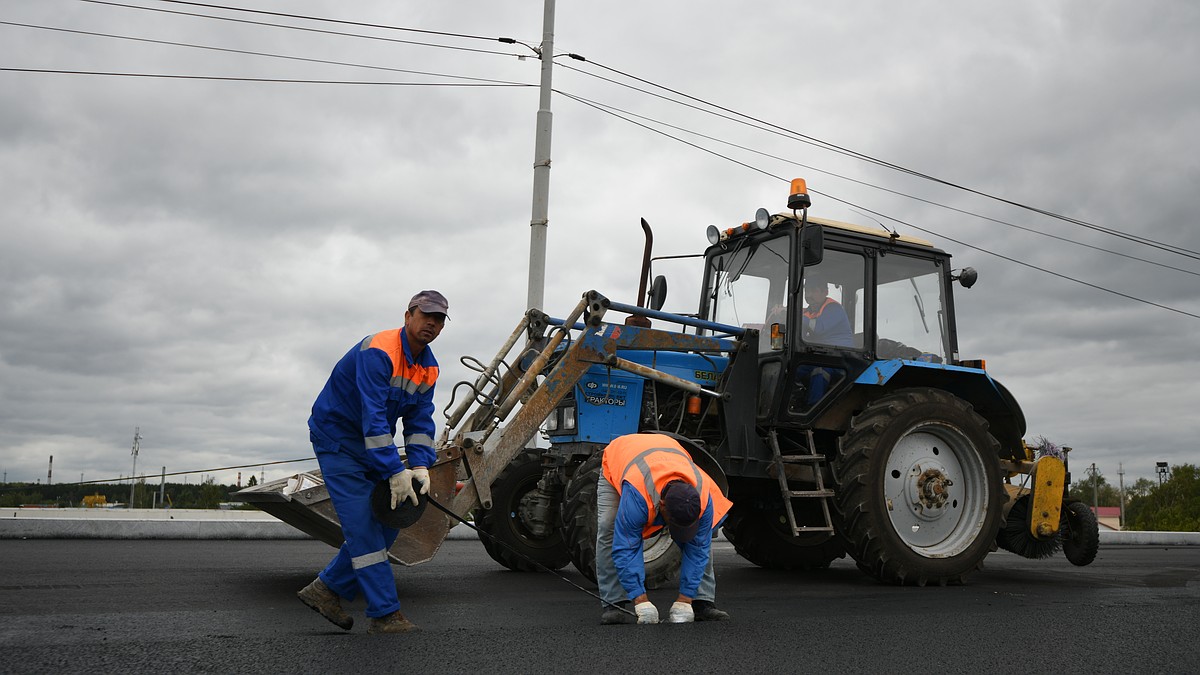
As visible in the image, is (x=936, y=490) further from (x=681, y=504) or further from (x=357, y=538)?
(x=357, y=538)

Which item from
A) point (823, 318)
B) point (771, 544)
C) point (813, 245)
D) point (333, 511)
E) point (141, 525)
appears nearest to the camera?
point (333, 511)

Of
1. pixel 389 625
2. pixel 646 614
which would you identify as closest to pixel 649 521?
pixel 646 614

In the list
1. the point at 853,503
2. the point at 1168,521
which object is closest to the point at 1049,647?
the point at 853,503

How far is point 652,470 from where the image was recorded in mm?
5457

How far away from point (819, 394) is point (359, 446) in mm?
4209

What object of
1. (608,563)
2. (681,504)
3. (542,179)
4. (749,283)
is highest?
(542,179)

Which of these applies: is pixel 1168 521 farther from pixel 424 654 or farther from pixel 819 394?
pixel 424 654

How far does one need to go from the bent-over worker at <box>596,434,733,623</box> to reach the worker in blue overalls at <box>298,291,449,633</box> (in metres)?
1.11

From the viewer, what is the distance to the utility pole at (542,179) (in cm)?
1142

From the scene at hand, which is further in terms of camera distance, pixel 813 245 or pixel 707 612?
pixel 813 245

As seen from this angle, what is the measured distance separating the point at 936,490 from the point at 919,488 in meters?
0.15

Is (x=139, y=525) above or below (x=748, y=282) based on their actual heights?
below

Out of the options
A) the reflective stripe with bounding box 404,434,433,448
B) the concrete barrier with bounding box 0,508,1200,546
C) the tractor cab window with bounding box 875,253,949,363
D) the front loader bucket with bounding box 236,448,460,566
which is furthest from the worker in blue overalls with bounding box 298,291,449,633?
the concrete barrier with bounding box 0,508,1200,546

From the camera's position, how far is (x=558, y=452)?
774 centimetres
